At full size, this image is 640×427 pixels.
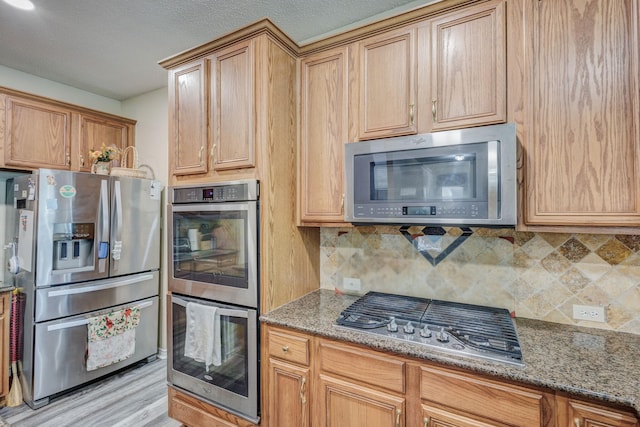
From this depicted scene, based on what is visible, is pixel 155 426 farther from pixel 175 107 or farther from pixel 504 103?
pixel 504 103

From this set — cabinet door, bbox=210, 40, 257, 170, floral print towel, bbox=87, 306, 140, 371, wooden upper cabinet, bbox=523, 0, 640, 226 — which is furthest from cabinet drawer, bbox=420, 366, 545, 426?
floral print towel, bbox=87, 306, 140, 371

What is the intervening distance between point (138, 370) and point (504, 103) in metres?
3.62

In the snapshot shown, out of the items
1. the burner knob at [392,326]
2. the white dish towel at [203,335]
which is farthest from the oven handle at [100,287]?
the burner knob at [392,326]

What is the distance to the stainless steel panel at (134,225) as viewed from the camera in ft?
8.93

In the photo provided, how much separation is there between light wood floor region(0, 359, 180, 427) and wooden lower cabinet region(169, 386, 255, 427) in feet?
0.78

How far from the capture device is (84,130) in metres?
2.99

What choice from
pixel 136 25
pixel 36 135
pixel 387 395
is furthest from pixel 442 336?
pixel 36 135

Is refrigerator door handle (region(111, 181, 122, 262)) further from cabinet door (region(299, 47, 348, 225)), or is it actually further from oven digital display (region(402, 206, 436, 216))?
oven digital display (region(402, 206, 436, 216))

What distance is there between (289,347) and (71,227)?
2133 millimetres

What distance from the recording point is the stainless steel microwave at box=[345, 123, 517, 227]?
1.30 metres

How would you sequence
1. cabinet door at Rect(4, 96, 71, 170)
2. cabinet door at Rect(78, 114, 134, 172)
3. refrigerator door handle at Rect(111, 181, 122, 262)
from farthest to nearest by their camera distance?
cabinet door at Rect(78, 114, 134, 172)
refrigerator door handle at Rect(111, 181, 122, 262)
cabinet door at Rect(4, 96, 71, 170)

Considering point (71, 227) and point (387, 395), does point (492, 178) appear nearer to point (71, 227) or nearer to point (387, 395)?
point (387, 395)

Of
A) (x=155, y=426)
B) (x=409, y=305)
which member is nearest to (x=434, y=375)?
(x=409, y=305)

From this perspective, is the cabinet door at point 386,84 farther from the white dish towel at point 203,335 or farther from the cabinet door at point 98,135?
the cabinet door at point 98,135
